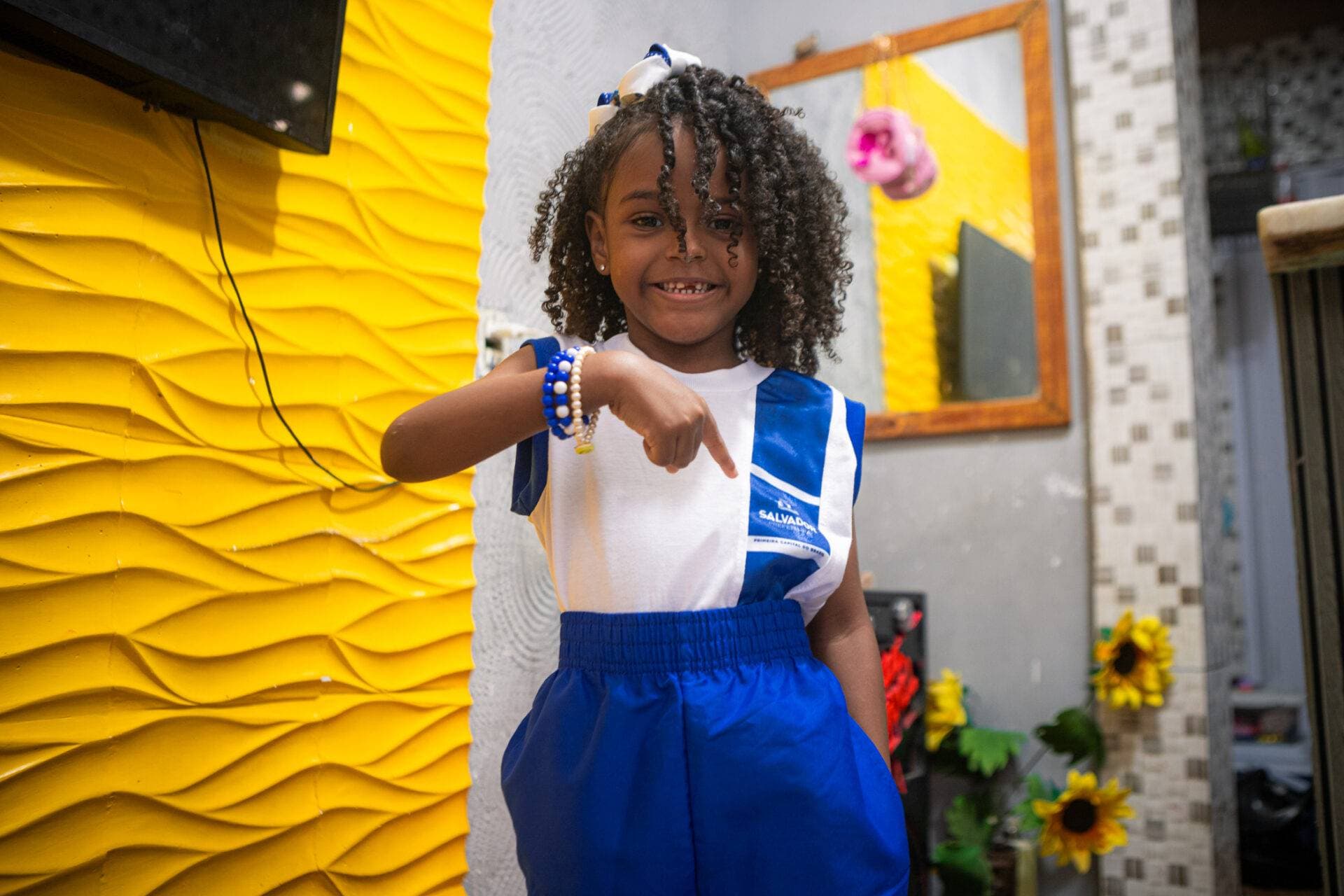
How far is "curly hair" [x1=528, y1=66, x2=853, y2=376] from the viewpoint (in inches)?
34.0

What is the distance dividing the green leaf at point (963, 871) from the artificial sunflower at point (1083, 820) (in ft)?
0.49

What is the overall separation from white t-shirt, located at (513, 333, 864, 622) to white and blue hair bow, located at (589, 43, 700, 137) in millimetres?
245

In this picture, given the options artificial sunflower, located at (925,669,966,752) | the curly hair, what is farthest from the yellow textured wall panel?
the curly hair

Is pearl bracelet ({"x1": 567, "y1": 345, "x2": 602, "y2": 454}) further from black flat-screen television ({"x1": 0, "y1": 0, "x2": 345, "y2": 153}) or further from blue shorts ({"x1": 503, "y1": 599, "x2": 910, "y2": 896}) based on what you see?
black flat-screen television ({"x1": 0, "y1": 0, "x2": 345, "y2": 153})

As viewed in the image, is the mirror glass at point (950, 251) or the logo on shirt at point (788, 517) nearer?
the logo on shirt at point (788, 517)

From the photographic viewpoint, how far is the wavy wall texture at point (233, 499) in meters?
1.00

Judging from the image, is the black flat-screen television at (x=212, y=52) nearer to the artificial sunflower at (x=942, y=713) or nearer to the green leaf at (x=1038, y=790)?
the artificial sunflower at (x=942, y=713)

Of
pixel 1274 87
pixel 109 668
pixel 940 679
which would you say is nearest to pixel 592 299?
pixel 109 668

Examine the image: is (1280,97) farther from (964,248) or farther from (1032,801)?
(1032,801)

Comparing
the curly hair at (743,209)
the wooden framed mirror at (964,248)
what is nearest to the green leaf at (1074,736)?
the wooden framed mirror at (964,248)

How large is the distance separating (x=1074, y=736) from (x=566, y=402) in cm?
176

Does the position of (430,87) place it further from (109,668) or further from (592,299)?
(109,668)

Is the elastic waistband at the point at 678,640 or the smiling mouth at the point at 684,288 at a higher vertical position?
Result: the smiling mouth at the point at 684,288

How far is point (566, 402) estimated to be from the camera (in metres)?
0.71
